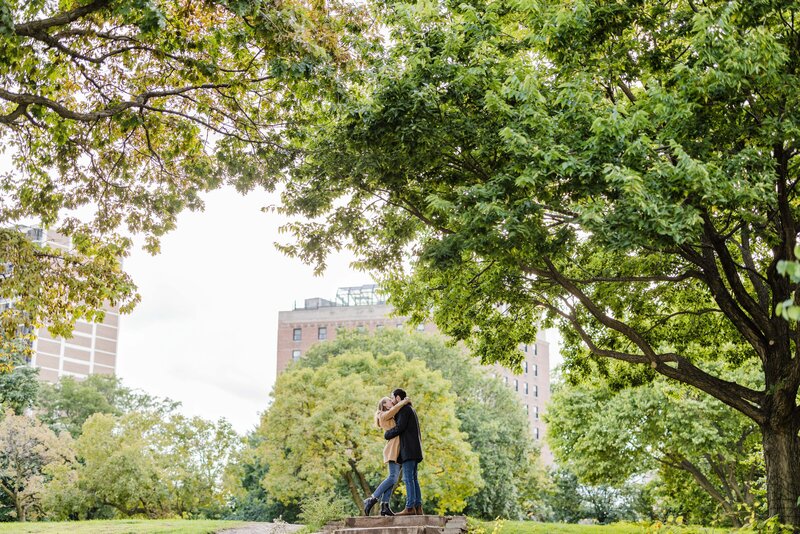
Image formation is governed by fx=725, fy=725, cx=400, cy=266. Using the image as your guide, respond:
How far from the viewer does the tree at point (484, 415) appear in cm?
3800

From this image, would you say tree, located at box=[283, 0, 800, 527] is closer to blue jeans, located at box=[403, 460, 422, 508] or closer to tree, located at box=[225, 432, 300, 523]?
blue jeans, located at box=[403, 460, 422, 508]

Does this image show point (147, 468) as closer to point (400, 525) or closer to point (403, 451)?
point (403, 451)

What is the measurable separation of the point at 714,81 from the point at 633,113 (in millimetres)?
1037

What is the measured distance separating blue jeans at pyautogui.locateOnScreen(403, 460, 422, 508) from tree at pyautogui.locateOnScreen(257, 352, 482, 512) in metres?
13.9

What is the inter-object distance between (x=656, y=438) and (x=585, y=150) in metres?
17.4

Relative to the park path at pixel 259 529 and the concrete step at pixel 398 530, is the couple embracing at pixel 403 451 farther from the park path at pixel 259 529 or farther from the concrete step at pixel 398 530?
the park path at pixel 259 529

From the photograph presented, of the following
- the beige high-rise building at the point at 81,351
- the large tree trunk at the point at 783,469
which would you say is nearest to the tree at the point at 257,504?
the large tree trunk at the point at 783,469

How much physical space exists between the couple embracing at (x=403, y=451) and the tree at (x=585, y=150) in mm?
2360

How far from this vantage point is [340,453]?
24297 mm

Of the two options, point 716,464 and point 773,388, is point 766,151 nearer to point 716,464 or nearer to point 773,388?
point 773,388

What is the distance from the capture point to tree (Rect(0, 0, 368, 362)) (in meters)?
10.4

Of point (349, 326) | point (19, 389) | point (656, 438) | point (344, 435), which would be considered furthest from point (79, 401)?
point (656, 438)

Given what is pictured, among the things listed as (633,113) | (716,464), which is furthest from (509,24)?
(716,464)

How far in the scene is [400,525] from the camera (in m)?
9.57
